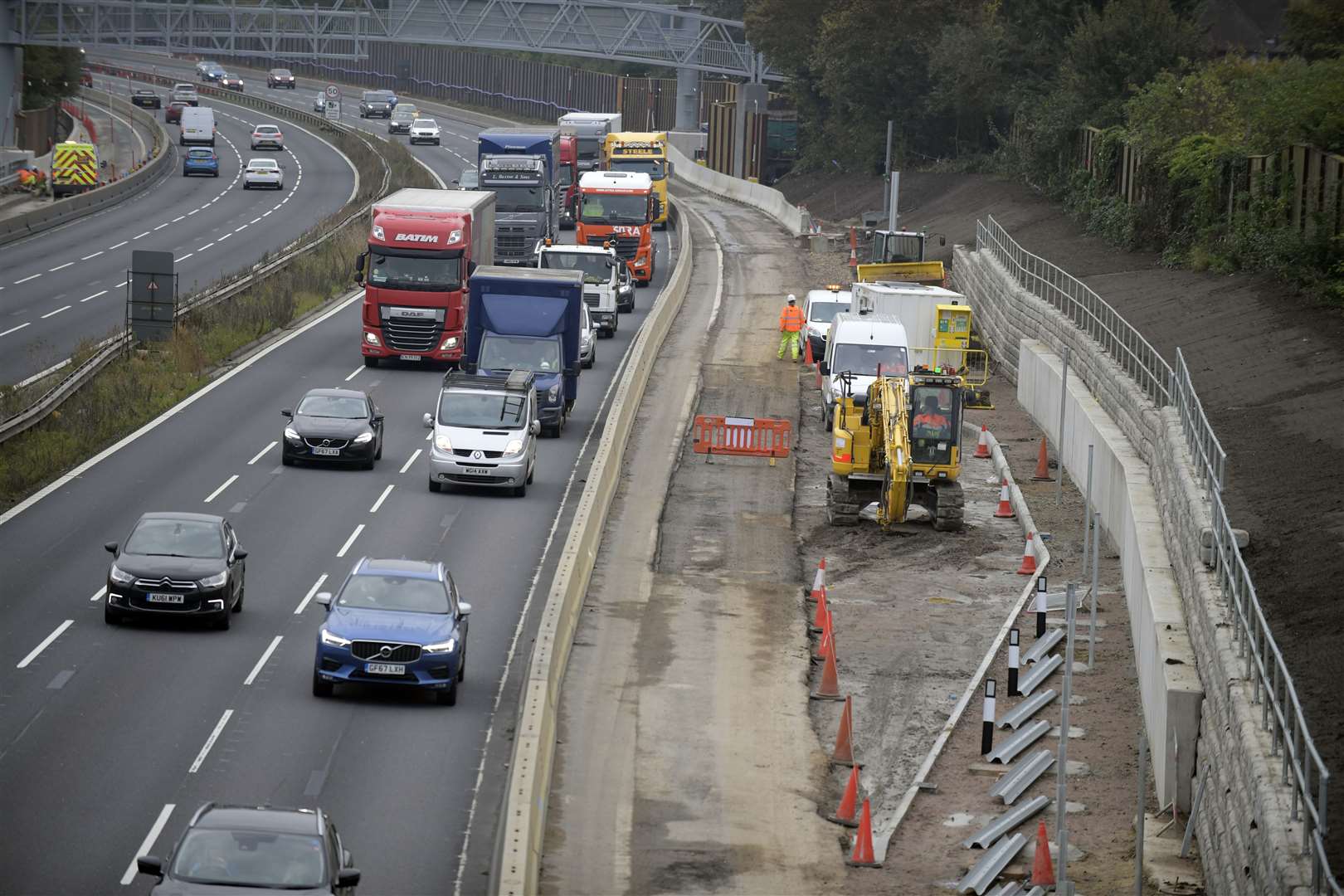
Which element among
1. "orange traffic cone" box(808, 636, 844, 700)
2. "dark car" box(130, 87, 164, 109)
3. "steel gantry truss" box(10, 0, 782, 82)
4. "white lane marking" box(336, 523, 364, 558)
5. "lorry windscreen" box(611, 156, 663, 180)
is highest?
"steel gantry truss" box(10, 0, 782, 82)

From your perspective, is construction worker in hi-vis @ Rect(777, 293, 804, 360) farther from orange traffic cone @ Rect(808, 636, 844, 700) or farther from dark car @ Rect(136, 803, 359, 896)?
dark car @ Rect(136, 803, 359, 896)

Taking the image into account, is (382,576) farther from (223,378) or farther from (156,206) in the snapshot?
(156,206)

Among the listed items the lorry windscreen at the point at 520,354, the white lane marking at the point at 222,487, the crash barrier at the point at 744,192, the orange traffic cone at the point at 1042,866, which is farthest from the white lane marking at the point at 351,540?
the crash barrier at the point at 744,192

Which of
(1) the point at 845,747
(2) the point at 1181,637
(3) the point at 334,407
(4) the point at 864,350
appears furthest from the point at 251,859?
(4) the point at 864,350

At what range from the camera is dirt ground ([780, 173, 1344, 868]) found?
774 inches

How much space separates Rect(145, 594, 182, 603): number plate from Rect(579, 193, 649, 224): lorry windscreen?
3899 centimetres

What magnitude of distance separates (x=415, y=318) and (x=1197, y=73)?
31.3 metres

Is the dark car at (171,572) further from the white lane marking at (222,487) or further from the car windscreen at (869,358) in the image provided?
the car windscreen at (869,358)

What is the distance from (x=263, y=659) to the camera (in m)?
23.5

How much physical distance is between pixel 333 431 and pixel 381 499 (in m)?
2.39

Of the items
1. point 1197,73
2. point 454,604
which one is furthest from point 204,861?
point 1197,73

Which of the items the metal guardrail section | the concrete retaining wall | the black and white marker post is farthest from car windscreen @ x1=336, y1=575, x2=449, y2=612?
the metal guardrail section

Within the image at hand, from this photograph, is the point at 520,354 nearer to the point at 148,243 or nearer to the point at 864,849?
the point at 864,849

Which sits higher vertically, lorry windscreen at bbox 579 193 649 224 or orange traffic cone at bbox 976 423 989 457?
lorry windscreen at bbox 579 193 649 224
